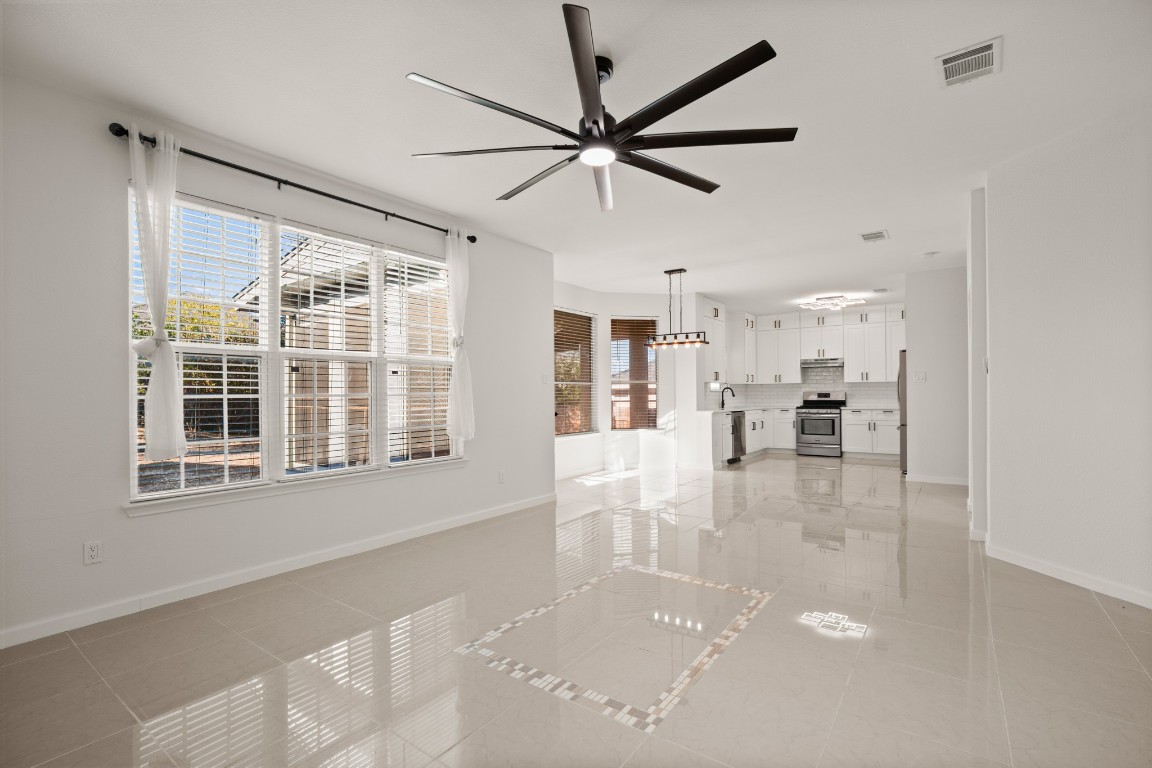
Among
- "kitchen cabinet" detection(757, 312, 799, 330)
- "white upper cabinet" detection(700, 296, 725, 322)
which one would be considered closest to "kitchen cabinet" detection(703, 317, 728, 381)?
"white upper cabinet" detection(700, 296, 725, 322)

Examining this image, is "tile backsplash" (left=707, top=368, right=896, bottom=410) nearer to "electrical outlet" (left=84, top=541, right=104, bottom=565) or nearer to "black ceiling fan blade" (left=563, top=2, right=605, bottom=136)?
"black ceiling fan blade" (left=563, top=2, right=605, bottom=136)

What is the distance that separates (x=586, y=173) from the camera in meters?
3.80

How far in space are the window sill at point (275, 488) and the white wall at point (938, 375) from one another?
5.71 metres

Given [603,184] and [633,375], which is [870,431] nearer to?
[633,375]

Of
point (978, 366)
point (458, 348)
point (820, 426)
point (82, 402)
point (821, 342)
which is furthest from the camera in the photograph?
point (821, 342)

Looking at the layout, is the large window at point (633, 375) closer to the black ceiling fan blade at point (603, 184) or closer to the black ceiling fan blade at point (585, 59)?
the black ceiling fan blade at point (603, 184)

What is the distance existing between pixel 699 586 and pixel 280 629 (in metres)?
2.34

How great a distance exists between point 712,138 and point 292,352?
9.89 feet

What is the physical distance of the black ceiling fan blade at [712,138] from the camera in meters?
2.31

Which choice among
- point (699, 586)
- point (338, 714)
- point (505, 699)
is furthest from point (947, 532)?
point (338, 714)

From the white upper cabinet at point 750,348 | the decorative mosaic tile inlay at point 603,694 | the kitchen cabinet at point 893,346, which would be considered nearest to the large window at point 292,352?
the decorative mosaic tile inlay at point 603,694

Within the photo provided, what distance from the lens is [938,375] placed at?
644cm

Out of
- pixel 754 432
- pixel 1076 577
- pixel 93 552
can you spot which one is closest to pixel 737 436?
pixel 754 432

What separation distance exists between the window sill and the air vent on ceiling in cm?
426
